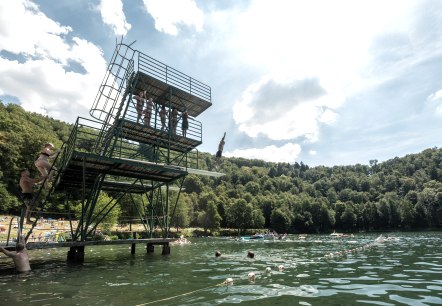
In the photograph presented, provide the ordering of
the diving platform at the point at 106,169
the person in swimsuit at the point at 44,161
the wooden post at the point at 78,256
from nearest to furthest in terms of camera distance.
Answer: the person in swimsuit at the point at 44,161 → the diving platform at the point at 106,169 → the wooden post at the point at 78,256

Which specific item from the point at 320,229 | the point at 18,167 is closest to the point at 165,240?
the point at 18,167

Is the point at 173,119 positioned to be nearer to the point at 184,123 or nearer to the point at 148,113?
the point at 184,123

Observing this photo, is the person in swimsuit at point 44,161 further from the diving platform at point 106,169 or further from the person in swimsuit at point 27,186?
the diving platform at point 106,169

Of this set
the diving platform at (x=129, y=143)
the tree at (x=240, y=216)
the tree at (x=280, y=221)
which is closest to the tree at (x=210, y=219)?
the tree at (x=240, y=216)

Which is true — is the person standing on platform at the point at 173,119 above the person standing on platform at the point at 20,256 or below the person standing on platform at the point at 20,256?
above

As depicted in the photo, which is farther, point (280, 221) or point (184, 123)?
point (280, 221)

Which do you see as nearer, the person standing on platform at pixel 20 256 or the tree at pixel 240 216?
the person standing on platform at pixel 20 256

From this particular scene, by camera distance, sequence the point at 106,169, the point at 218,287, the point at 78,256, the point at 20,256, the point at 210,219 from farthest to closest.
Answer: the point at 210,219 < the point at 78,256 < the point at 106,169 < the point at 20,256 < the point at 218,287

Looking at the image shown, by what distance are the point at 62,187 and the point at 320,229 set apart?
14348cm

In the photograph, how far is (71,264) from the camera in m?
21.6

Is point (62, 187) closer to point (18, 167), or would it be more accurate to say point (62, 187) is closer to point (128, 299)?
point (128, 299)

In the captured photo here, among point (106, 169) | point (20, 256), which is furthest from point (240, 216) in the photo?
point (20, 256)

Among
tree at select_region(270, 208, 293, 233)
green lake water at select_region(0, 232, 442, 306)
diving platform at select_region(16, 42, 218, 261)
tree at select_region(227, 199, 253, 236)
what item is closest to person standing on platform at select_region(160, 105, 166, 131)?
diving platform at select_region(16, 42, 218, 261)

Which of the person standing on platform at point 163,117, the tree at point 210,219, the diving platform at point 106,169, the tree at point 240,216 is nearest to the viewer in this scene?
the diving platform at point 106,169
